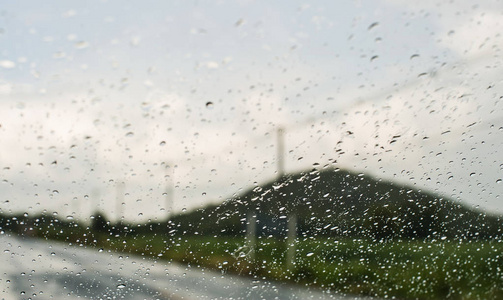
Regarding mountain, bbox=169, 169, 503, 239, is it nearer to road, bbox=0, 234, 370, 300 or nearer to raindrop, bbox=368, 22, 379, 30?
road, bbox=0, 234, 370, 300

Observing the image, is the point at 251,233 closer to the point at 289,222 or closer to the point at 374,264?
the point at 289,222

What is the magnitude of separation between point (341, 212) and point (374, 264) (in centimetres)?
52

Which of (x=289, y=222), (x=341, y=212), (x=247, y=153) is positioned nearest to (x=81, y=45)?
(x=247, y=153)

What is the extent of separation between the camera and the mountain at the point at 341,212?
3.42m

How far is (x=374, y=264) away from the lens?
13.4 feet

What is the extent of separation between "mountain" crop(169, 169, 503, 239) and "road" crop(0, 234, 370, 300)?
342 mm

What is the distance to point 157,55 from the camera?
2.77 m

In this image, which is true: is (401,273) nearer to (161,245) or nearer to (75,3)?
(161,245)

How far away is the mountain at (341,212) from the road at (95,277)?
0.34 meters

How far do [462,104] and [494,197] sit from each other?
0.92 metres

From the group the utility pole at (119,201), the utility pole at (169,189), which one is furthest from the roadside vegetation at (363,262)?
the utility pole at (119,201)

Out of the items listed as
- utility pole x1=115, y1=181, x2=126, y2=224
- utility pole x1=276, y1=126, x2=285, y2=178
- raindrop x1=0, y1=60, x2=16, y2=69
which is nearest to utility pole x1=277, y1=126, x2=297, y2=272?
utility pole x1=276, y1=126, x2=285, y2=178

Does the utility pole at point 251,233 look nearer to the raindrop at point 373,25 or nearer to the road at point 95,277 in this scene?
the road at point 95,277

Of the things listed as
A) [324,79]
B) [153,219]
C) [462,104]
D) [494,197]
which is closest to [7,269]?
[153,219]
